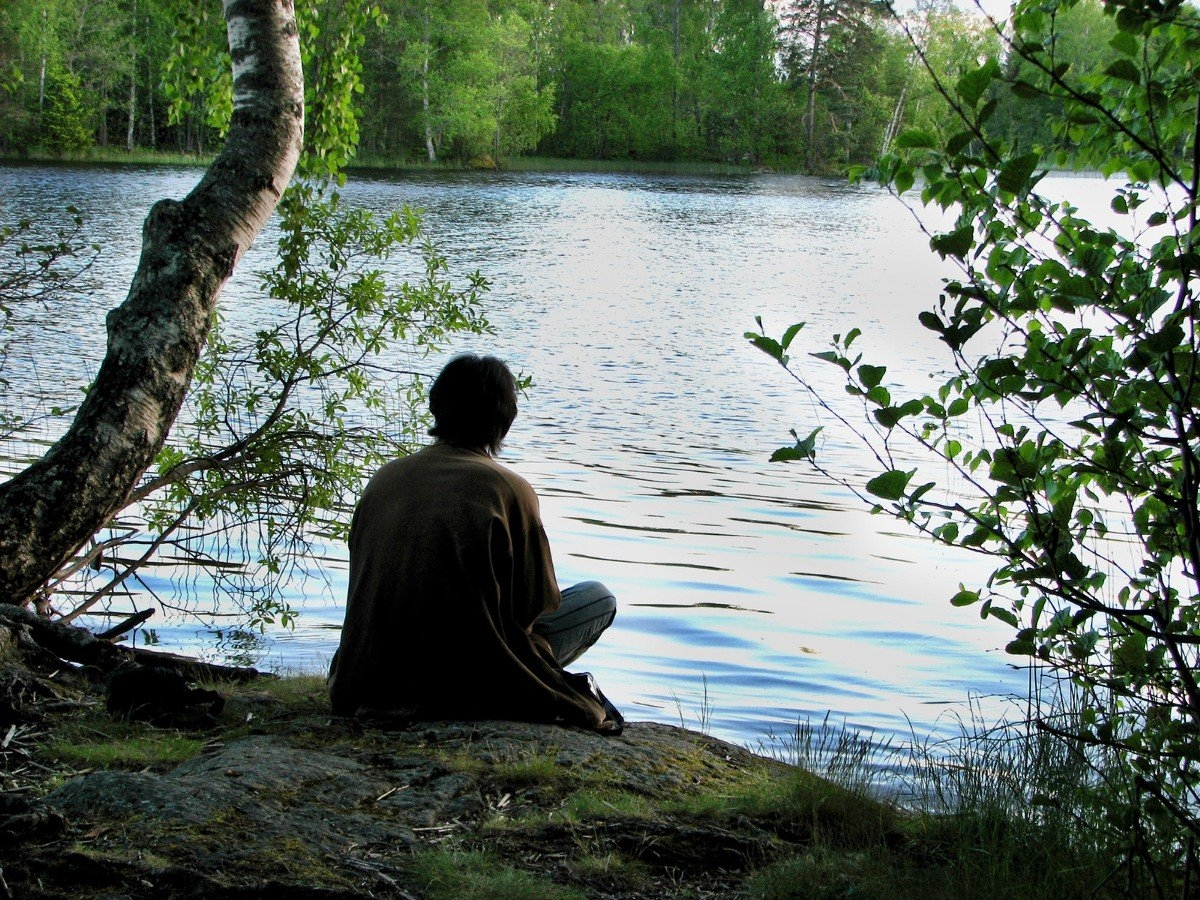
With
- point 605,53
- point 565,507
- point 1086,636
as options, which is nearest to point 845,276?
point 565,507

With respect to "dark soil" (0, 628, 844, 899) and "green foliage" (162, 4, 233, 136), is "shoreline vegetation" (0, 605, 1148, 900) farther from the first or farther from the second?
"green foliage" (162, 4, 233, 136)

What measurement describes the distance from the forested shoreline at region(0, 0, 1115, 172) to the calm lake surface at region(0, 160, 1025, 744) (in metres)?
9.90

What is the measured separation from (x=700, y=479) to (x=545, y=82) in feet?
250

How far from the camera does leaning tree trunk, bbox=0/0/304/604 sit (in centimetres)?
511

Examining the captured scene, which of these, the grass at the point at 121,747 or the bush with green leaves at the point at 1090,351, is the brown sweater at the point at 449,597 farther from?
the bush with green leaves at the point at 1090,351

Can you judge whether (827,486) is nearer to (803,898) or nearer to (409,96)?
(803,898)

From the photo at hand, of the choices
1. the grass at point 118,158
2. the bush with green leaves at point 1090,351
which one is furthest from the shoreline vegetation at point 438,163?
the bush with green leaves at point 1090,351

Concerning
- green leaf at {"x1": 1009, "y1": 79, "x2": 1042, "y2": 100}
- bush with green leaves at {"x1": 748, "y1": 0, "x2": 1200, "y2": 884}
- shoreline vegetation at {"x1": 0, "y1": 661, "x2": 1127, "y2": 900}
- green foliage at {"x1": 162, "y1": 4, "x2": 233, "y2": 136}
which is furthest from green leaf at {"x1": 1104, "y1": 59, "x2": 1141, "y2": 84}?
green foliage at {"x1": 162, "y1": 4, "x2": 233, "y2": 136}

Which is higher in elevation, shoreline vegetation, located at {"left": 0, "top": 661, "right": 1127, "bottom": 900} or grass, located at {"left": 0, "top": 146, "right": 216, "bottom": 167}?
grass, located at {"left": 0, "top": 146, "right": 216, "bottom": 167}

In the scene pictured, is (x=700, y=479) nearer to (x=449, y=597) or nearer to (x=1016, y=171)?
(x=449, y=597)

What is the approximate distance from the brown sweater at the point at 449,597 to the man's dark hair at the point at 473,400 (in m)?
0.07

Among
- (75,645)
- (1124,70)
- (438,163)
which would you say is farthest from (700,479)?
(438,163)

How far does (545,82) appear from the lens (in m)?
84.1

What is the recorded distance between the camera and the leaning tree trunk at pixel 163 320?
5105mm
